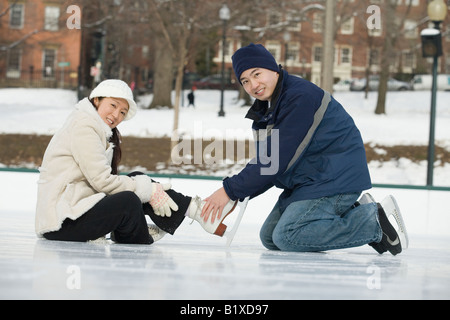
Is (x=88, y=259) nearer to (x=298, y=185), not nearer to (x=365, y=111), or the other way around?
(x=298, y=185)

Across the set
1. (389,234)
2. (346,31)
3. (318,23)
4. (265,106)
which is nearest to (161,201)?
(265,106)

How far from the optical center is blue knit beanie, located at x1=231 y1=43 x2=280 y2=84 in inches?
148

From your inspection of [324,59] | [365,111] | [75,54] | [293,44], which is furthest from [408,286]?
[75,54]

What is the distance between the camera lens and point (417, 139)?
1912cm

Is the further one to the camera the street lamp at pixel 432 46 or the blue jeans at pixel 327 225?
the street lamp at pixel 432 46

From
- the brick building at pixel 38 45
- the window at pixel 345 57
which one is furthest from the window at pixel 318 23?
the window at pixel 345 57

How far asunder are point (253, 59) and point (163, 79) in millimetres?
20544

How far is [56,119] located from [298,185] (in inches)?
668

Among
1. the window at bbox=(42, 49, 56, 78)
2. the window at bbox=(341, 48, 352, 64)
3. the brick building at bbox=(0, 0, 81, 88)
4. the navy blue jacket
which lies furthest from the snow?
the window at bbox=(341, 48, 352, 64)

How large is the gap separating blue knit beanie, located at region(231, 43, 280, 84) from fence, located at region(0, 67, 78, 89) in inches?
907

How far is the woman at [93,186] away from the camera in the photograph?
366 cm

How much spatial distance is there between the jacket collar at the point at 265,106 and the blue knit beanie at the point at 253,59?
66 mm

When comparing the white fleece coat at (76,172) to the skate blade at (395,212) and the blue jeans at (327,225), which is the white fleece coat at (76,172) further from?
the skate blade at (395,212)

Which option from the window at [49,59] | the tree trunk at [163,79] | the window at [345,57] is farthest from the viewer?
the window at [345,57]
